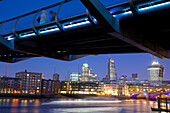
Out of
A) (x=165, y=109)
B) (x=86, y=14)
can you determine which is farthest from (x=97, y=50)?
(x=86, y=14)

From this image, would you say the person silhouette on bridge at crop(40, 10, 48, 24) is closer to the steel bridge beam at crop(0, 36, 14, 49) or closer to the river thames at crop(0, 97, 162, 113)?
the steel bridge beam at crop(0, 36, 14, 49)

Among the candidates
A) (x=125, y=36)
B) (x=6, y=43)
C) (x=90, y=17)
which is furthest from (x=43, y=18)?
(x=125, y=36)

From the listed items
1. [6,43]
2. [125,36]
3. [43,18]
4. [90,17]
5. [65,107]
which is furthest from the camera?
[65,107]

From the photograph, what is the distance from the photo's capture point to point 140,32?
18422mm

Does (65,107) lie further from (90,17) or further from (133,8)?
(133,8)

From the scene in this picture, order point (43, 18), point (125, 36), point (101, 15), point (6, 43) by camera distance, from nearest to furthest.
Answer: point (101, 15), point (125, 36), point (43, 18), point (6, 43)

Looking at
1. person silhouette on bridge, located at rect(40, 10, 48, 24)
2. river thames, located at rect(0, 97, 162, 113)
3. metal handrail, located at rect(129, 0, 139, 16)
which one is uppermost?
person silhouette on bridge, located at rect(40, 10, 48, 24)

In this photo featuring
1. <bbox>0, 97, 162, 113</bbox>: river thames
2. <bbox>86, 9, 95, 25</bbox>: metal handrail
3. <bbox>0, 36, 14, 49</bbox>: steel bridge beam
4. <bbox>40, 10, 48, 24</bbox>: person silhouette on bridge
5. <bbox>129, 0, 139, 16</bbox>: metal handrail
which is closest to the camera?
<bbox>129, 0, 139, 16</bbox>: metal handrail

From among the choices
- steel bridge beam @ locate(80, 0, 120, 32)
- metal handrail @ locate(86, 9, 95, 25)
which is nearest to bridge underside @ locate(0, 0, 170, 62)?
steel bridge beam @ locate(80, 0, 120, 32)

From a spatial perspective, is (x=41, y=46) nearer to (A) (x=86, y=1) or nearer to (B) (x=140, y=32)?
(B) (x=140, y=32)

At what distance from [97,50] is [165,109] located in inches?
436

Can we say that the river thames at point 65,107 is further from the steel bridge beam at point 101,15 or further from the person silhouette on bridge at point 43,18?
the steel bridge beam at point 101,15

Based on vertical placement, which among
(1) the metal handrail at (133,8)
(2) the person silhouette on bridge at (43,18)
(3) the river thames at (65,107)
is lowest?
(3) the river thames at (65,107)

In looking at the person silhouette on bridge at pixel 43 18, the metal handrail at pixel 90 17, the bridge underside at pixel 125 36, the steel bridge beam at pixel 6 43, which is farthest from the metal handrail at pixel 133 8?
the steel bridge beam at pixel 6 43
